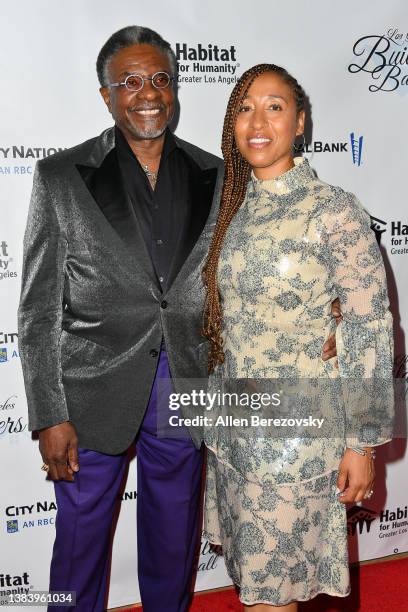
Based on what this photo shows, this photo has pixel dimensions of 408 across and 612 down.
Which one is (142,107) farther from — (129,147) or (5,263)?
(5,263)

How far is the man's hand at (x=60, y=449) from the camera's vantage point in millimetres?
2135

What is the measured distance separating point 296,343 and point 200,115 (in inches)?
49.7

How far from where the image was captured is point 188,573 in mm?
2455

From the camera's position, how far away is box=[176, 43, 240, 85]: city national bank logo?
104 inches

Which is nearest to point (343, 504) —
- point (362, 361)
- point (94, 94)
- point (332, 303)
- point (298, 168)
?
point (362, 361)

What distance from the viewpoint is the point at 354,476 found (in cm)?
182

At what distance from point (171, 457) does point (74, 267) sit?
2.40 feet

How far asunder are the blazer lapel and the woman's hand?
793 mm

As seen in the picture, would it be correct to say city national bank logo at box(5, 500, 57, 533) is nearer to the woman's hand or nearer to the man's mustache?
the woman's hand

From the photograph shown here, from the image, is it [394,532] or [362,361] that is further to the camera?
[394,532]

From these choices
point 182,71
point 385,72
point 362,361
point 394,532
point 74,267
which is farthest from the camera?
point 394,532

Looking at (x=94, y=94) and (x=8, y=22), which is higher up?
(x=8, y=22)

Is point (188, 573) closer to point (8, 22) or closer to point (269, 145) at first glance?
point (269, 145)

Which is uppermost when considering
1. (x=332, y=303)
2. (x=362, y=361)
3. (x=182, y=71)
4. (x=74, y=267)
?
(x=182, y=71)
